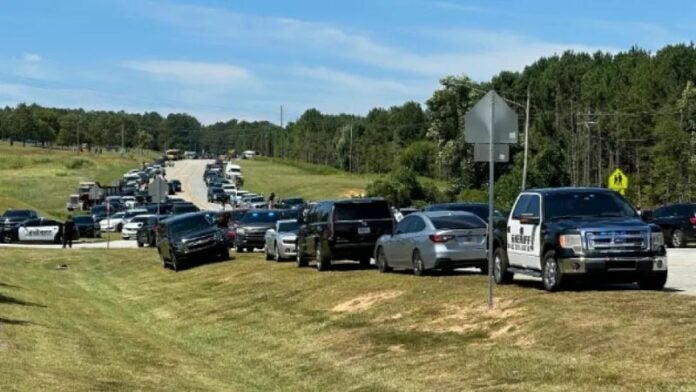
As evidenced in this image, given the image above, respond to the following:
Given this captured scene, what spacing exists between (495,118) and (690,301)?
165 inches

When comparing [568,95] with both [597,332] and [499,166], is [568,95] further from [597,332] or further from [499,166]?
[597,332]

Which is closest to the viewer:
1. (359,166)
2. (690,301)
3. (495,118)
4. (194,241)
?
(690,301)

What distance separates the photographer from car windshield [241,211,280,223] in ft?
145

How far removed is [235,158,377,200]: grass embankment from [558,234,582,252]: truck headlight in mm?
84496

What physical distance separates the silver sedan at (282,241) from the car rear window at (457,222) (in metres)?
10.3

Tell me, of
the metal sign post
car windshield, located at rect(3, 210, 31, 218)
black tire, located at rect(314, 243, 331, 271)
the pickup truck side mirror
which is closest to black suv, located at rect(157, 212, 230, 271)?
black tire, located at rect(314, 243, 331, 271)

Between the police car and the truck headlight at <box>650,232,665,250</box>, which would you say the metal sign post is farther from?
the police car

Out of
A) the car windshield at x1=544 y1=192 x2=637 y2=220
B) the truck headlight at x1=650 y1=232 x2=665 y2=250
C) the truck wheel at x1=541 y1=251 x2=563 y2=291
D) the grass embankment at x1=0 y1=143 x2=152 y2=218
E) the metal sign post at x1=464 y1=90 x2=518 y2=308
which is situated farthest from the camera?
the grass embankment at x1=0 y1=143 x2=152 y2=218

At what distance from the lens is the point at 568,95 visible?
444ft

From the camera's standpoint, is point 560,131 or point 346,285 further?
point 560,131

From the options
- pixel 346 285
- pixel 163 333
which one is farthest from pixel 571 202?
pixel 163 333

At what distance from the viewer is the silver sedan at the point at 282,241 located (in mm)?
35428

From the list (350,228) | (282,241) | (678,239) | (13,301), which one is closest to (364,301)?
(350,228)

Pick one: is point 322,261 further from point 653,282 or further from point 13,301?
point 653,282
